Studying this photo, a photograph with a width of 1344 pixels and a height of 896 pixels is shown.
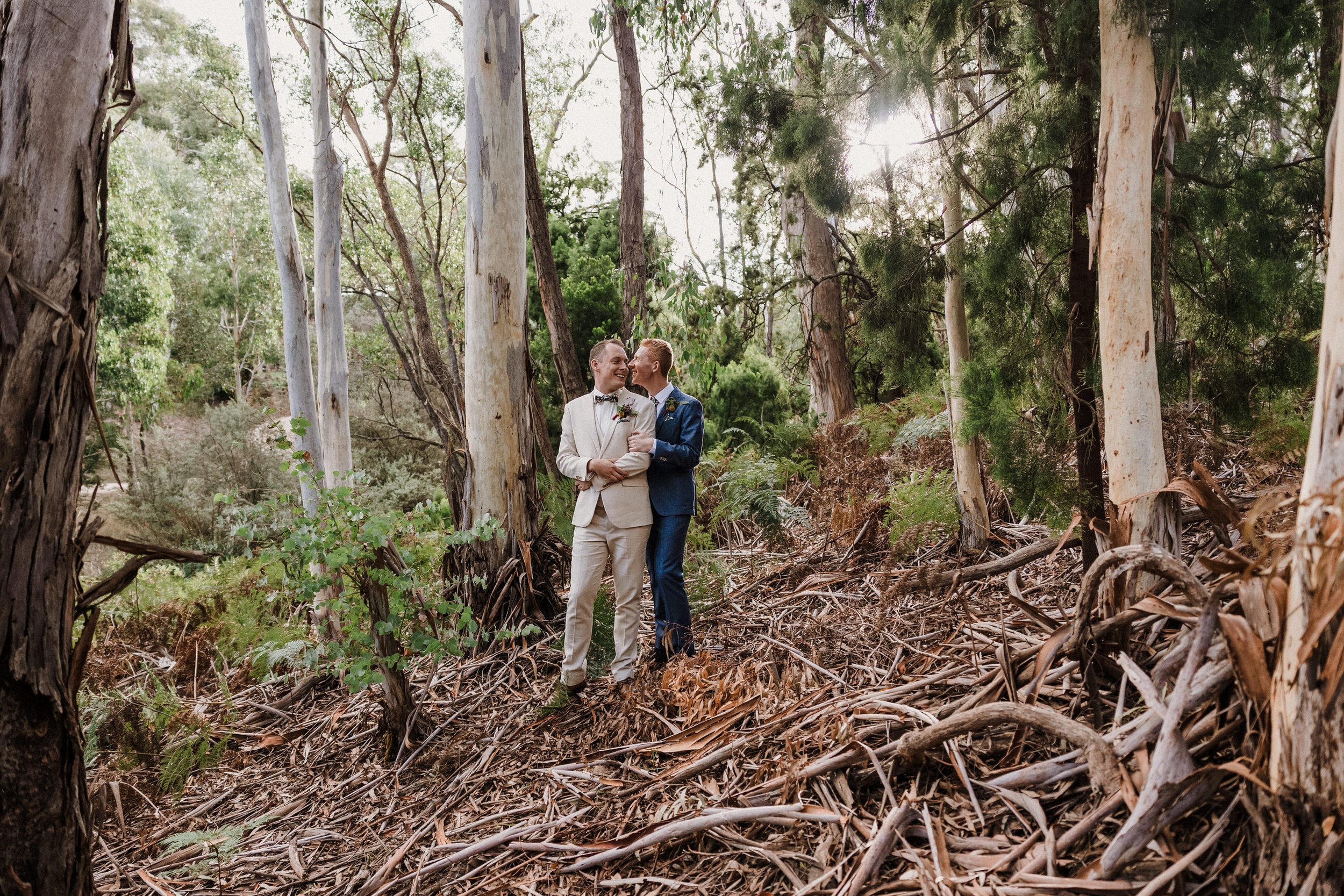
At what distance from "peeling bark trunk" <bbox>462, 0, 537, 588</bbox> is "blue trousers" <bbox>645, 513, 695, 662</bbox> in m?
1.29

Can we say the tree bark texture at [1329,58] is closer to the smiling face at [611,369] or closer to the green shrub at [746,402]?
the smiling face at [611,369]

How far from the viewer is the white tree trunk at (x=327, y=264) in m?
8.80

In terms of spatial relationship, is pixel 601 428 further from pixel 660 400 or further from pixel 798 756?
pixel 798 756

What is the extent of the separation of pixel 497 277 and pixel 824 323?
5.30 meters

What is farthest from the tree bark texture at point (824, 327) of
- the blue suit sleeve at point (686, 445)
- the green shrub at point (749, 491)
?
the blue suit sleeve at point (686, 445)

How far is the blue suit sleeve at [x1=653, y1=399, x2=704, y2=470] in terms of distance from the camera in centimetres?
406

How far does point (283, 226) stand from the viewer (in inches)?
348

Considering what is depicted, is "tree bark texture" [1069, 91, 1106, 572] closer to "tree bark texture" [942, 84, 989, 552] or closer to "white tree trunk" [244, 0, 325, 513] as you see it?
"tree bark texture" [942, 84, 989, 552]

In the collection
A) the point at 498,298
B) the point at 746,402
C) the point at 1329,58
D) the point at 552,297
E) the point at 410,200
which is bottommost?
the point at 746,402

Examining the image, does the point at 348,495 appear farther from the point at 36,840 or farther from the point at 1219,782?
the point at 1219,782

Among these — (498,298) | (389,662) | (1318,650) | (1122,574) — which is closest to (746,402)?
(498,298)

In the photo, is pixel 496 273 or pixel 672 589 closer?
pixel 672 589

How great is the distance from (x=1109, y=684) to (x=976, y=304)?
2.78 m

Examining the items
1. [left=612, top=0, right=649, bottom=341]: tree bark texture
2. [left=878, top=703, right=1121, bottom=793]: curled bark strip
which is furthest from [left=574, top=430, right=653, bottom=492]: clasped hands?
[left=612, top=0, right=649, bottom=341]: tree bark texture
